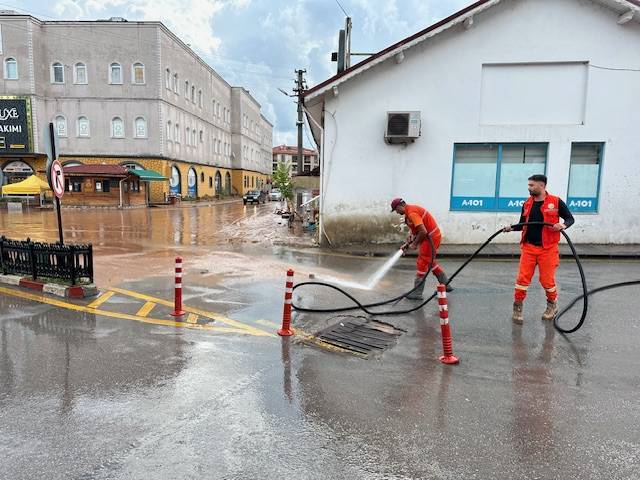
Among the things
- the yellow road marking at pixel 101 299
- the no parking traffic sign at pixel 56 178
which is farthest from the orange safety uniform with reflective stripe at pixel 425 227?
the no parking traffic sign at pixel 56 178

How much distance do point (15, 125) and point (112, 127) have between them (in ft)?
23.3

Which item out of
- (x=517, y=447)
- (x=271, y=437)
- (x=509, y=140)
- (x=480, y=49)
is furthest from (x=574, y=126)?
(x=271, y=437)

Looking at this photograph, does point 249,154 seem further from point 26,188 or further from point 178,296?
point 178,296

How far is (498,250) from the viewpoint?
12141mm

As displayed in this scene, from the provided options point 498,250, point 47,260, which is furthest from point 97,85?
point 498,250

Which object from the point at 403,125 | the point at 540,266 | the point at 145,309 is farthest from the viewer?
the point at 403,125

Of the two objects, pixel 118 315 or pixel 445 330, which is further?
pixel 118 315

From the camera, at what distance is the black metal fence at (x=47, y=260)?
747 cm

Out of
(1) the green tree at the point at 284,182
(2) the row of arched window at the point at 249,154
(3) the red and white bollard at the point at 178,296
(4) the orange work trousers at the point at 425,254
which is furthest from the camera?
(2) the row of arched window at the point at 249,154

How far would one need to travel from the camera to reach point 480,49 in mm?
12445

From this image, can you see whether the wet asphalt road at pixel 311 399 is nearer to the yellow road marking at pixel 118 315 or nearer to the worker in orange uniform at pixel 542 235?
the yellow road marking at pixel 118 315

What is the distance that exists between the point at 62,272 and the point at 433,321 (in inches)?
241

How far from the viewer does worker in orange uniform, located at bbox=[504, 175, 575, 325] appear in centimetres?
595

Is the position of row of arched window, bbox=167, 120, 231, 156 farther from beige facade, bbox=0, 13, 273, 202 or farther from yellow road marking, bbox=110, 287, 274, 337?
yellow road marking, bbox=110, 287, 274, 337
